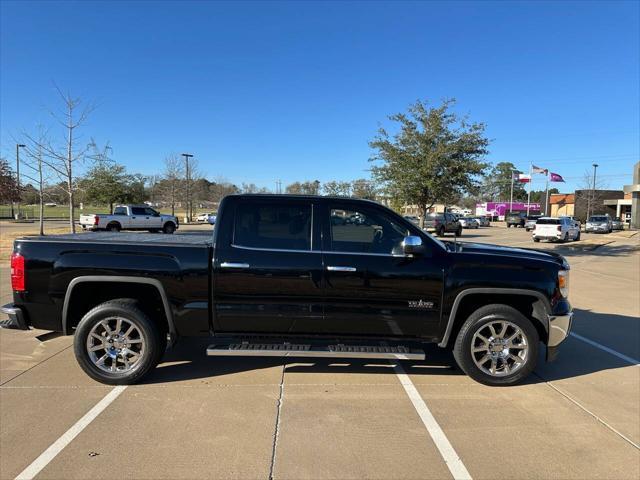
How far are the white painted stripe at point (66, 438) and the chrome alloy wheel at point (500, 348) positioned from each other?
3.43 metres

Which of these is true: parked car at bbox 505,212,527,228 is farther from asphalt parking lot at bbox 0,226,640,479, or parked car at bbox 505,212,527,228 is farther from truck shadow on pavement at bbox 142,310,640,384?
asphalt parking lot at bbox 0,226,640,479

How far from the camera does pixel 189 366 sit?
4.86 metres

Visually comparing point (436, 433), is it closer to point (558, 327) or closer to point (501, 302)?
point (501, 302)

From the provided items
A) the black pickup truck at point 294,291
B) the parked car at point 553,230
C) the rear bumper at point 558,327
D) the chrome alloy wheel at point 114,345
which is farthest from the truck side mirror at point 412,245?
the parked car at point 553,230

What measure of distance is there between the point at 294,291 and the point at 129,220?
26.7 m

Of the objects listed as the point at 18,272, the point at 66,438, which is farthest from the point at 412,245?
the point at 18,272

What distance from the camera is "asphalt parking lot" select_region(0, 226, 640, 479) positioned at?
3.04 meters

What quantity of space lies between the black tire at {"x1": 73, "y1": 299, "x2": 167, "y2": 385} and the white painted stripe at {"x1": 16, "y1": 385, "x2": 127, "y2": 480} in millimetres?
143

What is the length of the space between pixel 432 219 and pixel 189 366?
30.8m

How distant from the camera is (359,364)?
4988mm

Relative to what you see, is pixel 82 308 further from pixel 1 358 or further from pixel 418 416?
pixel 418 416

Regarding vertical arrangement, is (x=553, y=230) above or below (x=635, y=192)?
below

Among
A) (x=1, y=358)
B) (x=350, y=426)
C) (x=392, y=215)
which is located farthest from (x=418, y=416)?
(x=1, y=358)

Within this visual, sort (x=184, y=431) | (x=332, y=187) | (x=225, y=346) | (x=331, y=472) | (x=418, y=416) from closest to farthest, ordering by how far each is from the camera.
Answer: (x=331, y=472)
(x=184, y=431)
(x=418, y=416)
(x=225, y=346)
(x=332, y=187)
